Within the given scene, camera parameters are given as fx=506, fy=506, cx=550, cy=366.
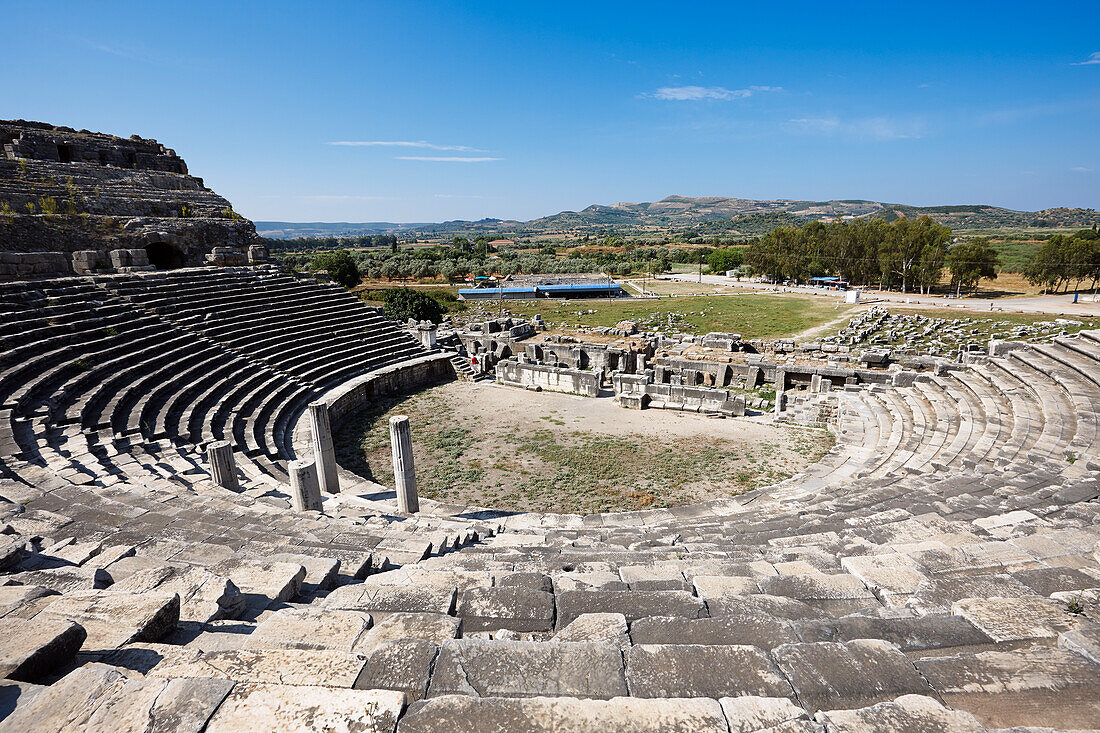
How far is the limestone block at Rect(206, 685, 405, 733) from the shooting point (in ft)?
7.97

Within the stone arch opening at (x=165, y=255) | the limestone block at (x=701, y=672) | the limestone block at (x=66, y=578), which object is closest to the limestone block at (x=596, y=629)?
the limestone block at (x=701, y=672)

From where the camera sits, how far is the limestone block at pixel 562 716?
2502 mm

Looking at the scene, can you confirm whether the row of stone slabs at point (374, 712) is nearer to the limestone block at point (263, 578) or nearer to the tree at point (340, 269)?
the limestone block at point (263, 578)

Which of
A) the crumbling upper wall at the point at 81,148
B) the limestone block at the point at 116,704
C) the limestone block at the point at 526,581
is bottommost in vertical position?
the limestone block at the point at 526,581

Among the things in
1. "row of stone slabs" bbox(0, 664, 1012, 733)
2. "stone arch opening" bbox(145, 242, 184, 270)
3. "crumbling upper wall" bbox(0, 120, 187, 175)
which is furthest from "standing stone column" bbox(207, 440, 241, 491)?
"crumbling upper wall" bbox(0, 120, 187, 175)

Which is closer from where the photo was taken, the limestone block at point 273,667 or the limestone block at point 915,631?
the limestone block at point 273,667

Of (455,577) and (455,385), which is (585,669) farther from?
(455,385)

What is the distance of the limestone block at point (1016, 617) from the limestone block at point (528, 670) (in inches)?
114

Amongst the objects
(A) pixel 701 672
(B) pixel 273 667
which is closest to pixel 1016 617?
(A) pixel 701 672

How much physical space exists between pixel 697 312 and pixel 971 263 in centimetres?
2864

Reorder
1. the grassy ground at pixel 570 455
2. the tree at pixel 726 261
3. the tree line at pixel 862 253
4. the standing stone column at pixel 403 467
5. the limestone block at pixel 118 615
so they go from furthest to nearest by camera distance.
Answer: the tree at pixel 726 261, the tree line at pixel 862 253, the grassy ground at pixel 570 455, the standing stone column at pixel 403 467, the limestone block at pixel 118 615

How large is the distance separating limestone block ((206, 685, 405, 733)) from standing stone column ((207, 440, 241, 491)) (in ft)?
33.9

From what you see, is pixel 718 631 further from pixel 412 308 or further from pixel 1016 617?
pixel 412 308

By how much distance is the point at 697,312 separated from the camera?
5062 centimetres
